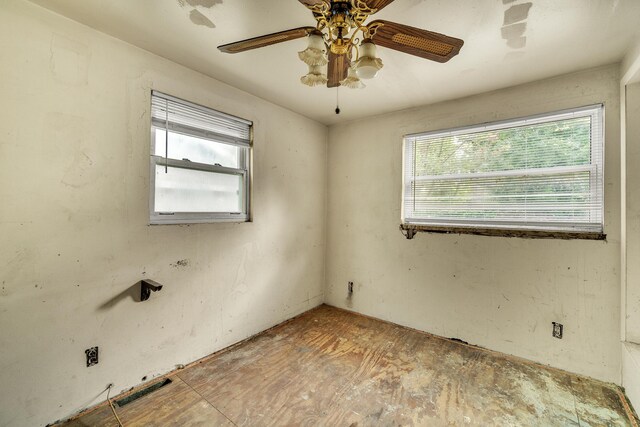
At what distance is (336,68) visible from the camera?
5.27 ft

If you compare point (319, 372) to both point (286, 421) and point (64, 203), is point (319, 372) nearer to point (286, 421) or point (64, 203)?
point (286, 421)

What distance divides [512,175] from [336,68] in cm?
198

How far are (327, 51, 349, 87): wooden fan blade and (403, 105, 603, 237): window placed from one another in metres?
1.67

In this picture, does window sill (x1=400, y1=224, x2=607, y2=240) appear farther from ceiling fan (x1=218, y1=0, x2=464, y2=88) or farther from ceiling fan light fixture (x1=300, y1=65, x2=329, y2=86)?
ceiling fan light fixture (x1=300, y1=65, x2=329, y2=86)

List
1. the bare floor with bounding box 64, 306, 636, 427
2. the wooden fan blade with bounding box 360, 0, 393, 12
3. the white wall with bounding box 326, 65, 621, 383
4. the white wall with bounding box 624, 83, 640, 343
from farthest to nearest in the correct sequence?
the white wall with bounding box 326, 65, 621, 383 → the white wall with bounding box 624, 83, 640, 343 → the bare floor with bounding box 64, 306, 636, 427 → the wooden fan blade with bounding box 360, 0, 393, 12

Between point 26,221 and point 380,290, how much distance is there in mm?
3144

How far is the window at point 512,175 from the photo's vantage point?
2207 millimetres

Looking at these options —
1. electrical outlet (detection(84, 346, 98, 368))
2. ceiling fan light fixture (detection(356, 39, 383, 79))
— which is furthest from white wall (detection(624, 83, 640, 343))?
electrical outlet (detection(84, 346, 98, 368))

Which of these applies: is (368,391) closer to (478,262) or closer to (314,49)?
(478,262)

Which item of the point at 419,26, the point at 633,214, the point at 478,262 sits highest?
the point at 419,26

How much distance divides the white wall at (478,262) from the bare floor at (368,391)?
26cm

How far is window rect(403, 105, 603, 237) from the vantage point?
2.21 meters

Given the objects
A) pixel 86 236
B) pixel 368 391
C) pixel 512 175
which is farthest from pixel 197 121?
pixel 512 175

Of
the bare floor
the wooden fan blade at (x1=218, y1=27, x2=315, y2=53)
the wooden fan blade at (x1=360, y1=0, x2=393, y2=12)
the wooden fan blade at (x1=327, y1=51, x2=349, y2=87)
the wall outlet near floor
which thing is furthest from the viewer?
the wall outlet near floor
